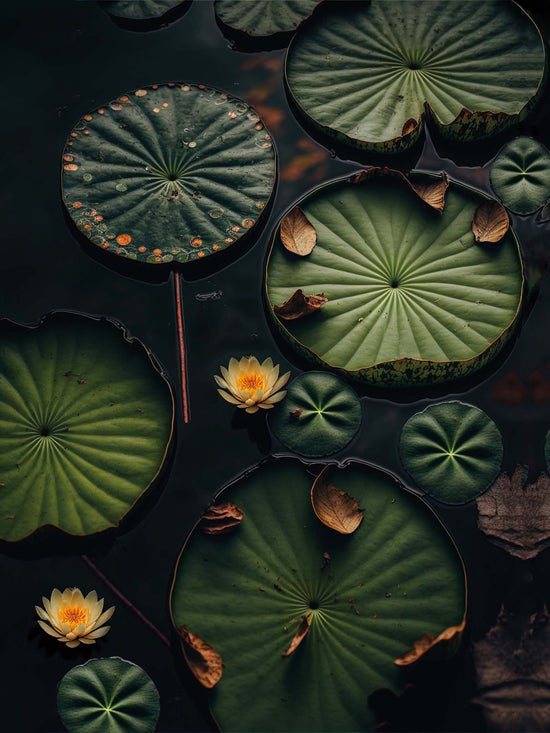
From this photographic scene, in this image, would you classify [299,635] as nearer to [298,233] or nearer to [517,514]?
[517,514]

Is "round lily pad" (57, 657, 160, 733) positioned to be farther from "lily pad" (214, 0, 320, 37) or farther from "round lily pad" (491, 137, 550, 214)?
"lily pad" (214, 0, 320, 37)

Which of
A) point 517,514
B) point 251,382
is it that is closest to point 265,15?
point 251,382

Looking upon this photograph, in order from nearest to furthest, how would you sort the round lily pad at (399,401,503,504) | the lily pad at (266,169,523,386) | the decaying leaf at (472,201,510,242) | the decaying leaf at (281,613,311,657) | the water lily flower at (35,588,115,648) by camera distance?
the decaying leaf at (281,613,311,657)
the water lily flower at (35,588,115,648)
the round lily pad at (399,401,503,504)
the lily pad at (266,169,523,386)
the decaying leaf at (472,201,510,242)

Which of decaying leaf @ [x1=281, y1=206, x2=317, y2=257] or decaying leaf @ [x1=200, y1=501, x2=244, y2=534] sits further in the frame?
decaying leaf @ [x1=281, y1=206, x2=317, y2=257]

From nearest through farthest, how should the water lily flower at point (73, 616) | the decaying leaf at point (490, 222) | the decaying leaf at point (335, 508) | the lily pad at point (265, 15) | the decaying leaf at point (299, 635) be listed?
the decaying leaf at point (299, 635) < the water lily flower at point (73, 616) < the decaying leaf at point (335, 508) < the decaying leaf at point (490, 222) < the lily pad at point (265, 15)

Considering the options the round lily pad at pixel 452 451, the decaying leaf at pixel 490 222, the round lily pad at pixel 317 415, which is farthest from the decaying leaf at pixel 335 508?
the decaying leaf at pixel 490 222

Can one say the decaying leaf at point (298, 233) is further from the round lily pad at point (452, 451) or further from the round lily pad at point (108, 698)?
the round lily pad at point (108, 698)

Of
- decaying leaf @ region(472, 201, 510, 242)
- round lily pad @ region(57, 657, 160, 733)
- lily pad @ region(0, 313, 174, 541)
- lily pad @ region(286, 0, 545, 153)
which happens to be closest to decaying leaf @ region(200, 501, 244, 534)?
lily pad @ region(0, 313, 174, 541)
